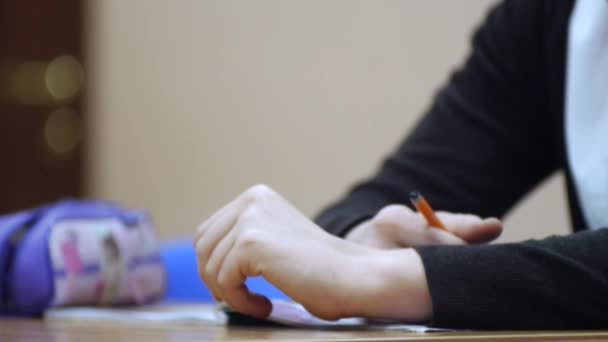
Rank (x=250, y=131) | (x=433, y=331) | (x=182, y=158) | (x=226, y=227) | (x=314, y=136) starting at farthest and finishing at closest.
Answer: (x=182, y=158) → (x=250, y=131) → (x=314, y=136) → (x=226, y=227) → (x=433, y=331)

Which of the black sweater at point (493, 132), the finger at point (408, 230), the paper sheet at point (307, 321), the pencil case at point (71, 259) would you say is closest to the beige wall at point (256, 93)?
the black sweater at point (493, 132)

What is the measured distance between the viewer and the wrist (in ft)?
2.14

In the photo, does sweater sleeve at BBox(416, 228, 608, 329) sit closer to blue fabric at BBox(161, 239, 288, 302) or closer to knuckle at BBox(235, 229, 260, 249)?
knuckle at BBox(235, 229, 260, 249)

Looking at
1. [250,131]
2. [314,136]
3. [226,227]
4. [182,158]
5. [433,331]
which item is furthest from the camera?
[182,158]

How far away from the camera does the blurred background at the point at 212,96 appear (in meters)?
2.13

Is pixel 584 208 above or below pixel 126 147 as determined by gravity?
above

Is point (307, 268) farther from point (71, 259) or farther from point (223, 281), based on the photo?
point (71, 259)

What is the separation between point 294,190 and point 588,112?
1409 mm

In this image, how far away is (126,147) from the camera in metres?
2.83

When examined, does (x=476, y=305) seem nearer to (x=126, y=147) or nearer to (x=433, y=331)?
(x=433, y=331)

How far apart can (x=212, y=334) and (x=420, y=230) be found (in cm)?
22

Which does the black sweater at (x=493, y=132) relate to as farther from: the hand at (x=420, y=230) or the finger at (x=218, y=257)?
the finger at (x=218, y=257)

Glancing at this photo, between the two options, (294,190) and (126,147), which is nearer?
(294,190)

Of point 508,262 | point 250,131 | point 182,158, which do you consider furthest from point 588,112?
point 182,158
